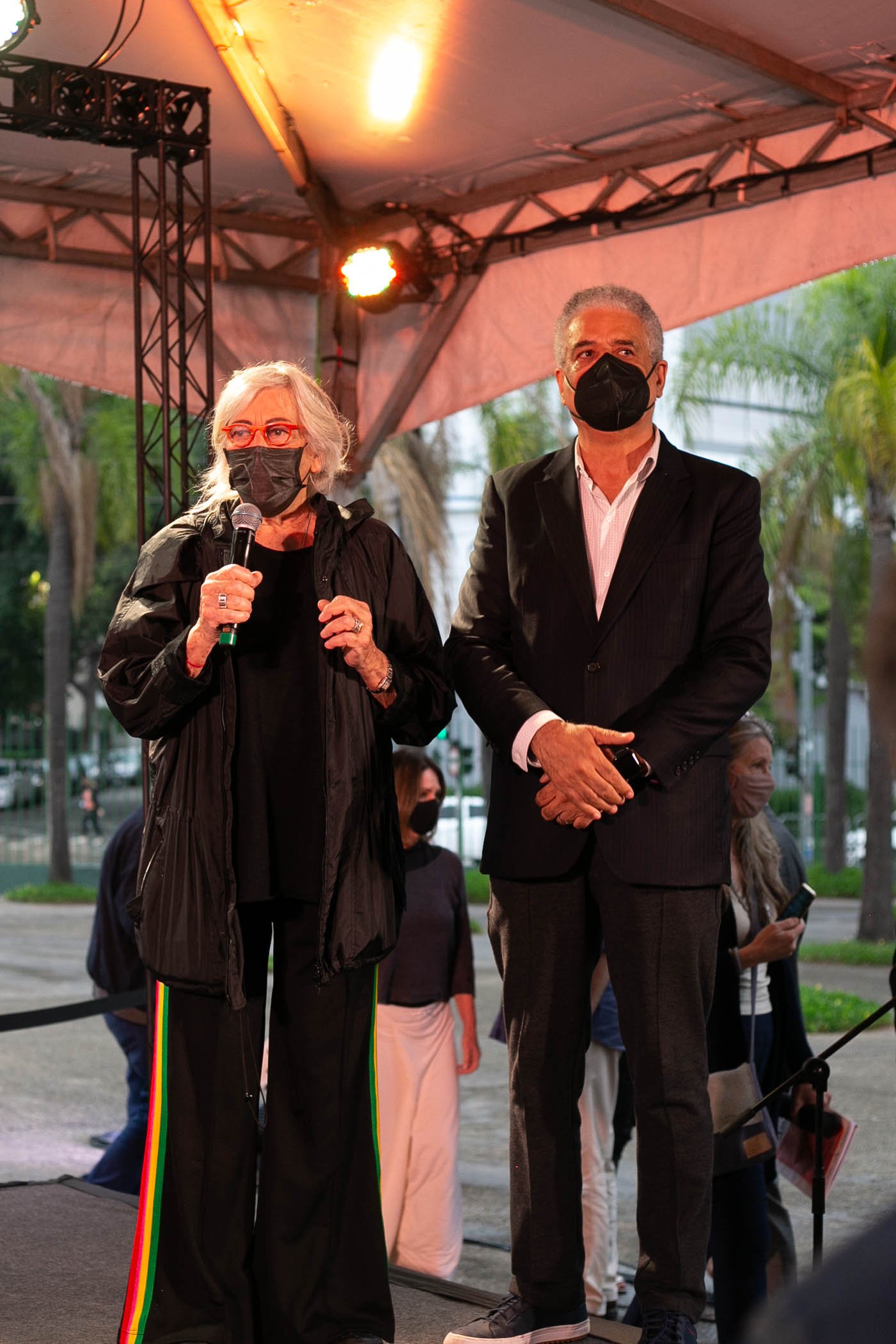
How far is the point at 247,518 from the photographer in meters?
2.90

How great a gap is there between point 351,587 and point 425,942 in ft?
8.91

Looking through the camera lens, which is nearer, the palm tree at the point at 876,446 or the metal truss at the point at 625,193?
Answer: the metal truss at the point at 625,193

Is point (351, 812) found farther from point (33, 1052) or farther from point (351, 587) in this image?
point (33, 1052)

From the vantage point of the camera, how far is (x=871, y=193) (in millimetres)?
5758

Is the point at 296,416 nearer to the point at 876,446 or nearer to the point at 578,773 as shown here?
the point at 578,773

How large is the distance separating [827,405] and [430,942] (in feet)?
41.5

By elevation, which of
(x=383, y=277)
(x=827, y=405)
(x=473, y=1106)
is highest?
(x=827, y=405)

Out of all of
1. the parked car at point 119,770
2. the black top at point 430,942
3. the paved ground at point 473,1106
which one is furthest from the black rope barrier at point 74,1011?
the parked car at point 119,770

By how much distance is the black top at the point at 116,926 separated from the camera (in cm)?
612

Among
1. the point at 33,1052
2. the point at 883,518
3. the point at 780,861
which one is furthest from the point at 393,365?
the point at 883,518

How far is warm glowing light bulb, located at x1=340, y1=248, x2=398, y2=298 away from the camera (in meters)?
7.14

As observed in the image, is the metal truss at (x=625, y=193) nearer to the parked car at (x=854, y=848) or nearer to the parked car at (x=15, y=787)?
the parked car at (x=15, y=787)

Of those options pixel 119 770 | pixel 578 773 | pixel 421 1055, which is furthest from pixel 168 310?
pixel 119 770

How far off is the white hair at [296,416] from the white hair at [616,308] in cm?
52
